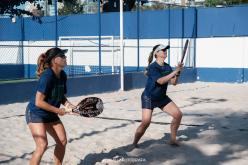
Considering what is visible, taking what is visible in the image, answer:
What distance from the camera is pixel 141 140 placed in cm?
842

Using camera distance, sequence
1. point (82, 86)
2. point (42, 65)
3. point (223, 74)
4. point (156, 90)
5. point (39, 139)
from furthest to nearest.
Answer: point (223, 74), point (82, 86), point (156, 90), point (42, 65), point (39, 139)

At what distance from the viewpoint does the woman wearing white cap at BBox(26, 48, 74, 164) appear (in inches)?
213

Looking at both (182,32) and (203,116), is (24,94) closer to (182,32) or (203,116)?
(203,116)

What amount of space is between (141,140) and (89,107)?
9.38 ft

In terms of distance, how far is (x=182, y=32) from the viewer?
23766mm

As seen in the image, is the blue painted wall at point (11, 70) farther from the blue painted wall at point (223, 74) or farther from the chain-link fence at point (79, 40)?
the blue painted wall at point (223, 74)

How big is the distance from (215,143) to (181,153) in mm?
989

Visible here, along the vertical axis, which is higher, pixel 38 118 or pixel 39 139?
pixel 38 118

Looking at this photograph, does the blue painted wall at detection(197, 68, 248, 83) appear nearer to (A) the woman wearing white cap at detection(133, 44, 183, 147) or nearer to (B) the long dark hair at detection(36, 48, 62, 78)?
(A) the woman wearing white cap at detection(133, 44, 183, 147)

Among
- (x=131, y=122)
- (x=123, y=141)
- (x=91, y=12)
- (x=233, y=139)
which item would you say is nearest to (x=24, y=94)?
(x=131, y=122)

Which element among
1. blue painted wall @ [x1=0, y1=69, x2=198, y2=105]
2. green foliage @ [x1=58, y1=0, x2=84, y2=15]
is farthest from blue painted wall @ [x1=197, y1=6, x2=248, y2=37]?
green foliage @ [x1=58, y1=0, x2=84, y2=15]

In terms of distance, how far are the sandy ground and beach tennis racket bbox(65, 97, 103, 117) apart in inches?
49.2

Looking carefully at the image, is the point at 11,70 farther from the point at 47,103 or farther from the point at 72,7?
the point at 47,103

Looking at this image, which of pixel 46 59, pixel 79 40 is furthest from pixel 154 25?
pixel 46 59
